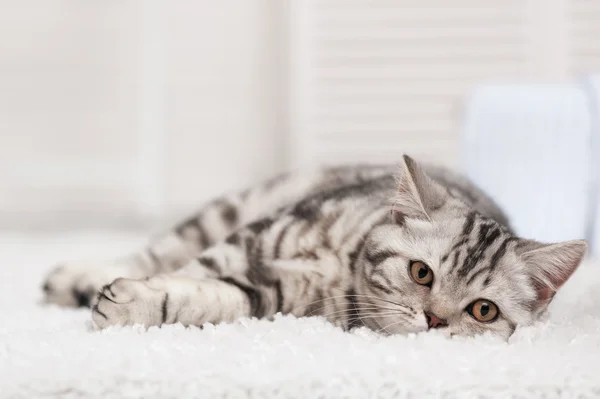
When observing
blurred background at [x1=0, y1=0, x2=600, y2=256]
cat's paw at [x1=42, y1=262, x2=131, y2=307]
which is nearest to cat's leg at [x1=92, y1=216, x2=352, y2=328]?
cat's paw at [x1=42, y1=262, x2=131, y2=307]

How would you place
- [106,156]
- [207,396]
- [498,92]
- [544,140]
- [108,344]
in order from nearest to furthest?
[207,396] → [108,344] → [544,140] → [498,92] → [106,156]

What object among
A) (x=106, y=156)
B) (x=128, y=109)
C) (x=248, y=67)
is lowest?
(x=106, y=156)

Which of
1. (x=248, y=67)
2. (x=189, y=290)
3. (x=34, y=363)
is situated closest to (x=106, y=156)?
(x=248, y=67)

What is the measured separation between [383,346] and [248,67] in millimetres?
2640

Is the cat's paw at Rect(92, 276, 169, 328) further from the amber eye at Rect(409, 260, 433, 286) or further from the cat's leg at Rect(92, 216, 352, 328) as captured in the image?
the amber eye at Rect(409, 260, 433, 286)

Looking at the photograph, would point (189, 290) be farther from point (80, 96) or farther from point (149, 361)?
point (80, 96)

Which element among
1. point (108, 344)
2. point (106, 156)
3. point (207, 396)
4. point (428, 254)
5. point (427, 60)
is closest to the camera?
point (207, 396)

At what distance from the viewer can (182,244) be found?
187cm

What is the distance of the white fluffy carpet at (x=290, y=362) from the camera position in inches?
37.4

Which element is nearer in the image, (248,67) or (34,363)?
(34,363)

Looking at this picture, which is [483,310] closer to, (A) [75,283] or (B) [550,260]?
(B) [550,260]

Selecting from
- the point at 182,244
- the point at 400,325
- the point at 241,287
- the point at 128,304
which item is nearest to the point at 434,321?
the point at 400,325

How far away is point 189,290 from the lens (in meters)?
1.27

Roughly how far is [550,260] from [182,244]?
99 cm
